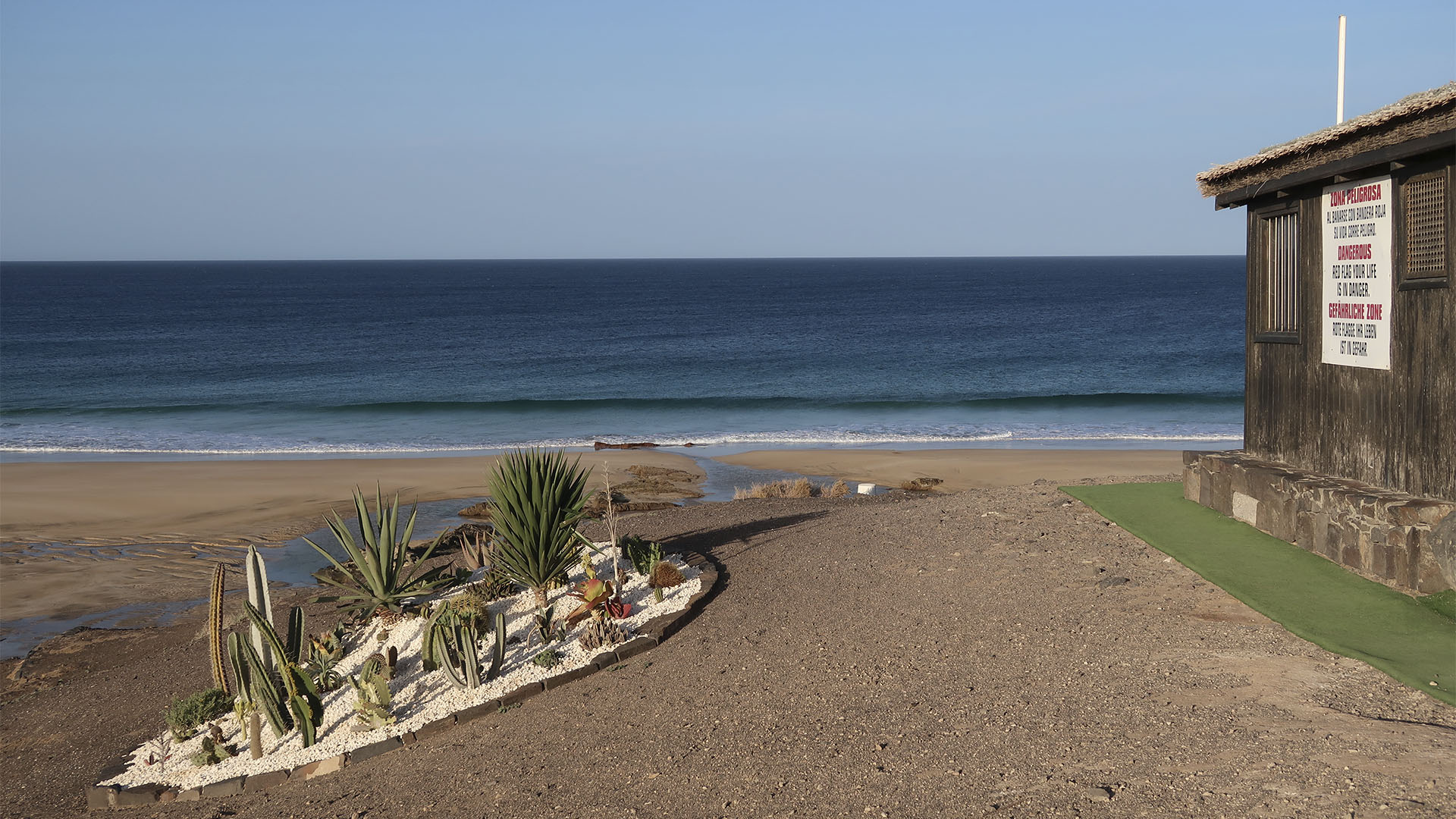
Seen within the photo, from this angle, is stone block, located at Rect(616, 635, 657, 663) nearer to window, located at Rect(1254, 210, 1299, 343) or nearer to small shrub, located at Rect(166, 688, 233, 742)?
small shrub, located at Rect(166, 688, 233, 742)

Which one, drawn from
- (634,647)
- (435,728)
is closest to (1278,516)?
(634,647)

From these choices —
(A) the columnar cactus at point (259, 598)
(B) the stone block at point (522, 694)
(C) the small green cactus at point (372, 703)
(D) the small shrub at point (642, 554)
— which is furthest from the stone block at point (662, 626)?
(A) the columnar cactus at point (259, 598)

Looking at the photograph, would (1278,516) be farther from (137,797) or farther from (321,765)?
(137,797)

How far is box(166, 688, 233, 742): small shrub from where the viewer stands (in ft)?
23.1

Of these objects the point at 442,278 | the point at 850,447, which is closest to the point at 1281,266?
the point at 850,447

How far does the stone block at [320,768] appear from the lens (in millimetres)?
6137

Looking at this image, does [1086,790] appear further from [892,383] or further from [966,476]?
[892,383]

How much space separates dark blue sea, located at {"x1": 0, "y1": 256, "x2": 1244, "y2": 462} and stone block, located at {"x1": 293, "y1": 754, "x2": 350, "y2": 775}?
1808cm

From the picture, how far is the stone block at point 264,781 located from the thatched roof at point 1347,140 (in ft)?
25.9

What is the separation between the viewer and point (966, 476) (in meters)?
18.5

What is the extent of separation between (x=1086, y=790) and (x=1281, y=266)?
21.7ft

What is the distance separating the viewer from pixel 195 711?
23.3 ft

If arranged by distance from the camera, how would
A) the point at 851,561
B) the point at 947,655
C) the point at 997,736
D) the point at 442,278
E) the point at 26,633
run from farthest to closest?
1. the point at 442,278
2. the point at 26,633
3. the point at 851,561
4. the point at 947,655
5. the point at 997,736

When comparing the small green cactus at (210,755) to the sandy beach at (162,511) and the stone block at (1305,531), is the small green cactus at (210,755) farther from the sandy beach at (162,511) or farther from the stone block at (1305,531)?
the stone block at (1305,531)
